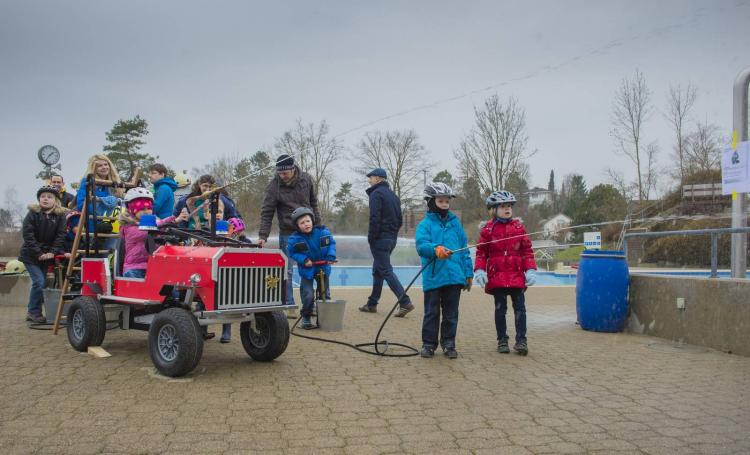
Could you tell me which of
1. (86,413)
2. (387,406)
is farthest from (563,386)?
(86,413)

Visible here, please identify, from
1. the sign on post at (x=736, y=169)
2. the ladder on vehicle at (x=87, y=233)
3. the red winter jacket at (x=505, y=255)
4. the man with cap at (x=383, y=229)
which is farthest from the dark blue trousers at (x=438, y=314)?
the sign on post at (x=736, y=169)

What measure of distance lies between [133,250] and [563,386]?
4.12 m

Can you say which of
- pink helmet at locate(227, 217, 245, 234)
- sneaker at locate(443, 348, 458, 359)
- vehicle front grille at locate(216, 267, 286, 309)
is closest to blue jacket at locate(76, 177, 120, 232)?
pink helmet at locate(227, 217, 245, 234)

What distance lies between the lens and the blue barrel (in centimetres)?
759

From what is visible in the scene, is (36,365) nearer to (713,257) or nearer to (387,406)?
(387,406)

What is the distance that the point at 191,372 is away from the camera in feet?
16.5

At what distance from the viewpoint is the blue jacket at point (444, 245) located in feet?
19.0

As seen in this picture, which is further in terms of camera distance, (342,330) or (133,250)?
(342,330)

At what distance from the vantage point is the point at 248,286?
5062 millimetres

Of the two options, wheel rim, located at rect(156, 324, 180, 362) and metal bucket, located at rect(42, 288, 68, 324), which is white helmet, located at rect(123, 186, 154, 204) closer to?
wheel rim, located at rect(156, 324, 180, 362)

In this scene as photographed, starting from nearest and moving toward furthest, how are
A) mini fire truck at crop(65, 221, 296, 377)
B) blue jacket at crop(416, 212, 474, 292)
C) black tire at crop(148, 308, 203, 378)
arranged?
1. black tire at crop(148, 308, 203, 378)
2. mini fire truck at crop(65, 221, 296, 377)
3. blue jacket at crop(416, 212, 474, 292)

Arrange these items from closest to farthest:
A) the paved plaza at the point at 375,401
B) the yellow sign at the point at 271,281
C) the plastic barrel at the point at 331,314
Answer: the paved plaza at the point at 375,401 < the yellow sign at the point at 271,281 < the plastic barrel at the point at 331,314

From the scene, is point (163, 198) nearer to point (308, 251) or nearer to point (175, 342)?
point (308, 251)

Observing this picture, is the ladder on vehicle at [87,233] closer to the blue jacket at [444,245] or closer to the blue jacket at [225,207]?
the blue jacket at [225,207]
